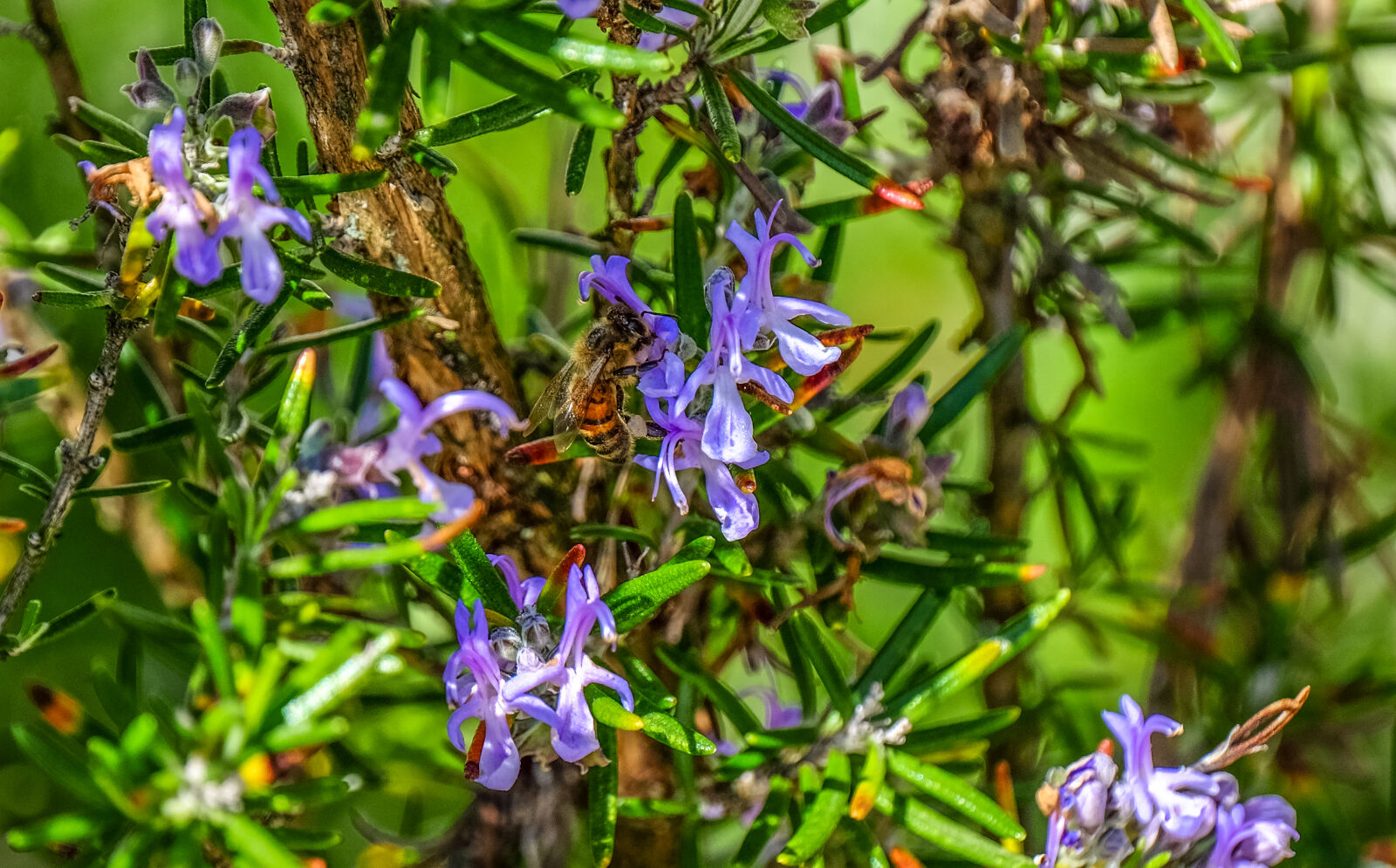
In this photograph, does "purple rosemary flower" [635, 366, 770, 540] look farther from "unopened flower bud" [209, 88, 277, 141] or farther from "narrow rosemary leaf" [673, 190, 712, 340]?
"unopened flower bud" [209, 88, 277, 141]

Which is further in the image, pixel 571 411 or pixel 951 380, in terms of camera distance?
pixel 951 380

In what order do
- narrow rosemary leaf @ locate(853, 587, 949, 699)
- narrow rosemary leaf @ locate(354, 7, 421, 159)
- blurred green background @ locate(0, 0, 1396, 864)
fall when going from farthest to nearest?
blurred green background @ locate(0, 0, 1396, 864) → narrow rosemary leaf @ locate(853, 587, 949, 699) → narrow rosemary leaf @ locate(354, 7, 421, 159)

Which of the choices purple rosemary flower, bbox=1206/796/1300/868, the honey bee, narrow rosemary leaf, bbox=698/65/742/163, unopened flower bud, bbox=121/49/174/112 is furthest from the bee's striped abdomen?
purple rosemary flower, bbox=1206/796/1300/868

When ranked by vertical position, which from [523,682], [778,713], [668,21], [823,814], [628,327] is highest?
[668,21]

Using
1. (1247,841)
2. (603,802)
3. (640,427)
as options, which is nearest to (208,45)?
(640,427)

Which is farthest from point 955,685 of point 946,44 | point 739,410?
point 946,44

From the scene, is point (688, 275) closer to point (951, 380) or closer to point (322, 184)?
point (322, 184)
